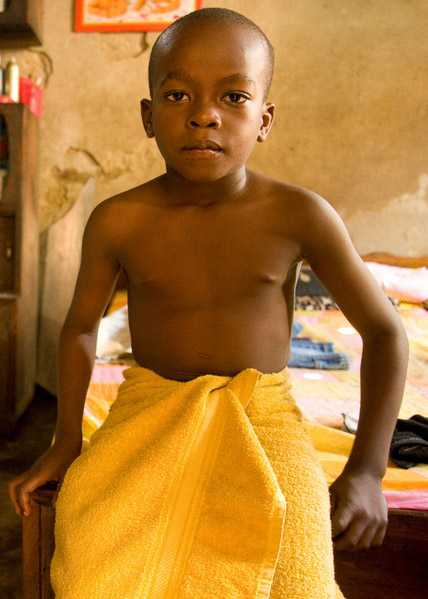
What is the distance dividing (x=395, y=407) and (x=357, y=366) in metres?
1.30

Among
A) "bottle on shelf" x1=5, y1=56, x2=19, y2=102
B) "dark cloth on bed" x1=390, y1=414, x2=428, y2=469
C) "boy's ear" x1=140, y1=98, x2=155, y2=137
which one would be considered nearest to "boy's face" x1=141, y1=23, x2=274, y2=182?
"boy's ear" x1=140, y1=98, x2=155, y2=137

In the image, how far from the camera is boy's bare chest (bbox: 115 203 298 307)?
0.97 metres

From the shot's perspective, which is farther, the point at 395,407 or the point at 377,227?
the point at 377,227

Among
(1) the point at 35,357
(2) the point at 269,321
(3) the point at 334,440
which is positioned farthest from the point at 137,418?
(1) the point at 35,357

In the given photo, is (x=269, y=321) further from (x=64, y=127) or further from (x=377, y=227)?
(x=64, y=127)

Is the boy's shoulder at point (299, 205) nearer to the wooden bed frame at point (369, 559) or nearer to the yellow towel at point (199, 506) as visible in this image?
the yellow towel at point (199, 506)

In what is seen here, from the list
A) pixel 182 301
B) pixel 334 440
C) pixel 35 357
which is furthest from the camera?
pixel 35 357

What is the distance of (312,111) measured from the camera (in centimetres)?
337

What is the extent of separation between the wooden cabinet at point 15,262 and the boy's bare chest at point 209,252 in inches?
79.9

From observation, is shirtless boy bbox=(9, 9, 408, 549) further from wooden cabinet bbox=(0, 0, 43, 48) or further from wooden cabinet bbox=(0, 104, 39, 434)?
wooden cabinet bbox=(0, 0, 43, 48)

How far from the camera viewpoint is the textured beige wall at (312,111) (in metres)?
3.28

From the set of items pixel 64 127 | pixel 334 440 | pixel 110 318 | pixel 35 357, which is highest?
pixel 64 127

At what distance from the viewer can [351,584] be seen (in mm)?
1059

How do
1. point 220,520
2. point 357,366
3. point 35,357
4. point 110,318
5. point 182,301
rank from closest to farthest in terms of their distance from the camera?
point 220,520, point 182,301, point 357,366, point 110,318, point 35,357
